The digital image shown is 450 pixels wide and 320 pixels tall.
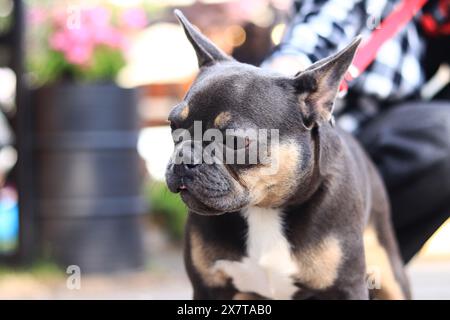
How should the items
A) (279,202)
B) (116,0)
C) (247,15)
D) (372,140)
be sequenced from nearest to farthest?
1. (279,202)
2. (372,140)
3. (116,0)
4. (247,15)

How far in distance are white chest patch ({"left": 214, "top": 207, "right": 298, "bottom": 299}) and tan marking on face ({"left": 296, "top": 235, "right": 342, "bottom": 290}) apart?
0.03 metres

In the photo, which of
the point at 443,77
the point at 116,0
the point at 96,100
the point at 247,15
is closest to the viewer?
the point at 443,77

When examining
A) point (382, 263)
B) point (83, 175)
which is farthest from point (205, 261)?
point (83, 175)

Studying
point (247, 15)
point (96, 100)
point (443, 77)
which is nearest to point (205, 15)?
point (247, 15)

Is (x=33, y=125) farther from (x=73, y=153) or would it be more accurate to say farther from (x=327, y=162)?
(x=327, y=162)

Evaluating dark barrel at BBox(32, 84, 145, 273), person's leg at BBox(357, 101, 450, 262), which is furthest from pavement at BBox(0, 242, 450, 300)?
person's leg at BBox(357, 101, 450, 262)

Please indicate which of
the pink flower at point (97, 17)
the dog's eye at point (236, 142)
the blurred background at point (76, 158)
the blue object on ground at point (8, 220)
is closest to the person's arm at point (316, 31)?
the dog's eye at point (236, 142)

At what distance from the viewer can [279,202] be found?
276 cm

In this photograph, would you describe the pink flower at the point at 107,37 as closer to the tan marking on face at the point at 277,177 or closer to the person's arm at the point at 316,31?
the person's arm at the point at 316,31

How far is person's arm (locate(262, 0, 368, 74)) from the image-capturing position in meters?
3.03

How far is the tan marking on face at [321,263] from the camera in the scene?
2779mm

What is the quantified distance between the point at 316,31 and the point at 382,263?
870 mm

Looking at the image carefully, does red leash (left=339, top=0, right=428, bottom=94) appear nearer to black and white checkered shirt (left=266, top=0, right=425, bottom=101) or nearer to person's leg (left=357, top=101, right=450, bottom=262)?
black and white checkered shirt (left=266, top=0, right=425, bottom=101)
